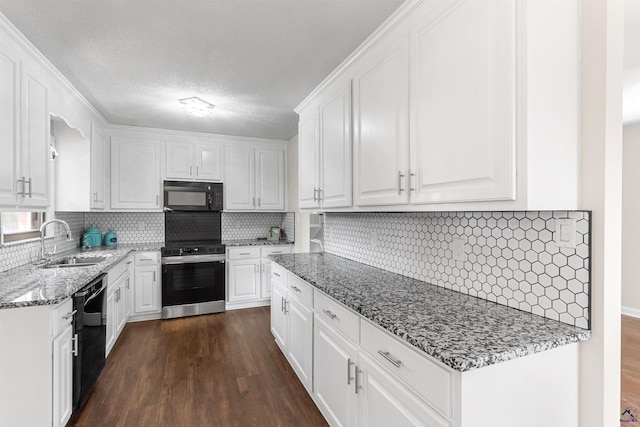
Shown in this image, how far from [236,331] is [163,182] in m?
2.11

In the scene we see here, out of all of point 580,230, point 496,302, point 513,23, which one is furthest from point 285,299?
point 513,23

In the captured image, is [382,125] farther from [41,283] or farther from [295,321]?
[41,283]

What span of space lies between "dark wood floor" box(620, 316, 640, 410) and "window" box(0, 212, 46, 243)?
15.2 ft

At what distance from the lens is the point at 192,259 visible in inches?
159

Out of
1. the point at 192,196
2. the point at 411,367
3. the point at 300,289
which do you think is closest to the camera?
the point at 411,367

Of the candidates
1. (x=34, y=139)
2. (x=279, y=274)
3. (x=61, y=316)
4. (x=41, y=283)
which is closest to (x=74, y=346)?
(x=61, y=316)

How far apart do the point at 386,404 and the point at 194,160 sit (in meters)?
3.84

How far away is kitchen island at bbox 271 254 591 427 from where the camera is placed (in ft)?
3.39

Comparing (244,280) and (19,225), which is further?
(244,280)

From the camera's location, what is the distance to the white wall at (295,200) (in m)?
4.23

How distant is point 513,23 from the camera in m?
1.10

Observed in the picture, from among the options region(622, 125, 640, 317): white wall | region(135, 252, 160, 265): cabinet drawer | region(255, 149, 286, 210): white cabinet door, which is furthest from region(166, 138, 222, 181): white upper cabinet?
region(622, 125, 640, 317): white wall

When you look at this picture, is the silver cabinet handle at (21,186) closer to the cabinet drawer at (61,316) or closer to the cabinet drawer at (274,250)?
the cabinet drawer at (61,316)

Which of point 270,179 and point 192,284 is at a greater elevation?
point 270,179
